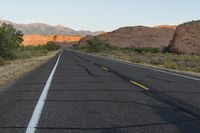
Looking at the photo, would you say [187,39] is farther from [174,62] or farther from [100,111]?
[100,111]

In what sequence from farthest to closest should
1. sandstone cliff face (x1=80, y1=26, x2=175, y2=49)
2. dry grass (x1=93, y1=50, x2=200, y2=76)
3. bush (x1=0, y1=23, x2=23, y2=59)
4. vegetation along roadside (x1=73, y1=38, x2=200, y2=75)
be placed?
sandstone cliff face (x1=80, y1=26, x2=175, y2=49) < bush (x1=0, y1=23, x2=23, y2=59) < vegetation along roadside (x1=73, y1=38, x2=200, y2=75) < dry grass (x1=93, y1=50, x2=200, y2=76)

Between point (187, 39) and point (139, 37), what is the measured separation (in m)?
105

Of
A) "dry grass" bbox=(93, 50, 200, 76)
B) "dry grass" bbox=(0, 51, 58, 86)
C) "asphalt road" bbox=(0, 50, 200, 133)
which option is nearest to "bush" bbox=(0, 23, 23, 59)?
"dry grass" bbox=(93, 50, 200, 76)

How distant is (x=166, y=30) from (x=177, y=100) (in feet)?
588

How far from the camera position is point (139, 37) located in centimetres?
17675

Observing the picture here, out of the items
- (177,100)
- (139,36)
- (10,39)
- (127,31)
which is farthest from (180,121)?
(127,31)

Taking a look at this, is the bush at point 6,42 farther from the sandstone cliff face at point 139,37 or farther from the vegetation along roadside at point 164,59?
the sandstone cliff face at point 139,37

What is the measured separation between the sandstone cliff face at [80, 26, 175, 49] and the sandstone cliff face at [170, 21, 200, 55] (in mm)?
82278

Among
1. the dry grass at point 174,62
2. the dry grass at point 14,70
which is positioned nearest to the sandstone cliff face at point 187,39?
the dry grass at point 174,62

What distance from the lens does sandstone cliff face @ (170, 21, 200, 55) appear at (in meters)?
68.9

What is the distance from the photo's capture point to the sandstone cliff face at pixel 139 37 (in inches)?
6462

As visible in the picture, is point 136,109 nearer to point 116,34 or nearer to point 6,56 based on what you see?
point 6,56

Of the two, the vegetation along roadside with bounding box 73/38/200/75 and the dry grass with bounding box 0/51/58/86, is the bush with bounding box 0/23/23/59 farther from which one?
the dry grass with bounding box 0/51/58/86

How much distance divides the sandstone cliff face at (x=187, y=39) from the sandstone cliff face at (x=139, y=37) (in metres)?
82.3
